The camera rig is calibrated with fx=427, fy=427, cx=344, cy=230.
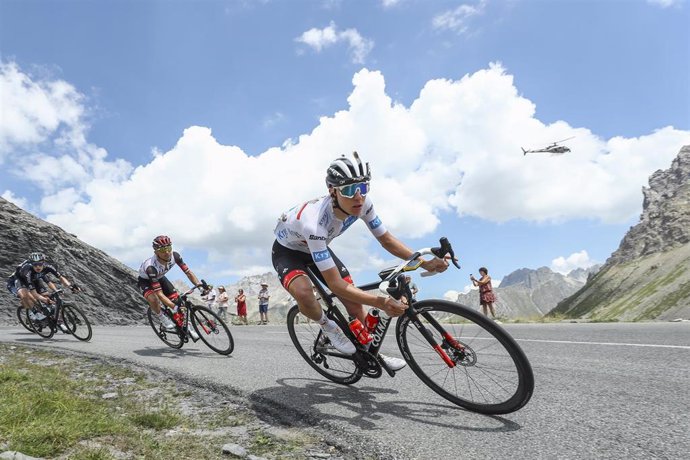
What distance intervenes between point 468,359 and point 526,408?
598 mm

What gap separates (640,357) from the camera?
568 centimetres

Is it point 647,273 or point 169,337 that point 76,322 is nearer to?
point 169,337

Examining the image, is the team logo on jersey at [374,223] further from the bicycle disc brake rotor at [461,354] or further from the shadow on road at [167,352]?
the shadow on road at [167,352]

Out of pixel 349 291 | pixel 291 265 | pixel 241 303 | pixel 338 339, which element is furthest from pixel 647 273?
pixel 349 291

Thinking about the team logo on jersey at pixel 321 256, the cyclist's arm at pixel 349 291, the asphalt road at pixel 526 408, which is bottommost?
the asphalt road at pixel 526 408

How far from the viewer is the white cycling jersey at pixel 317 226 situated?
396 cm

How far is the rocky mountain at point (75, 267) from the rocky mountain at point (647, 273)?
82144 mm

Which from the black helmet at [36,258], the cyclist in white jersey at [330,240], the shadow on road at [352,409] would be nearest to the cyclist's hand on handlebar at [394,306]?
the cyclist in white jersey at [330,240]

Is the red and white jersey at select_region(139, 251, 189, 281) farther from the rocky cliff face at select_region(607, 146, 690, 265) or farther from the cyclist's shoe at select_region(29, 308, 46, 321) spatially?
the rocky cliff face at select_region(607, 146, 690, 265)

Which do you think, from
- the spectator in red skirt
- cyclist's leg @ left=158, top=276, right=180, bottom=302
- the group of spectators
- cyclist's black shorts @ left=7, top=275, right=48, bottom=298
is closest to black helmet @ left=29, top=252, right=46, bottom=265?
cyclist's black shorts @ left=7, top=275, right=48, bottom=298

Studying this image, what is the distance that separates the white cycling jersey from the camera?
13.0 ft

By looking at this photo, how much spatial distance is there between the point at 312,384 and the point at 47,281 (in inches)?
411

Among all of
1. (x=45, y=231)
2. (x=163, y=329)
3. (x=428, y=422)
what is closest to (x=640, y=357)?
(x=428, y=422)

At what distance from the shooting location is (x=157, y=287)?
355 inches
